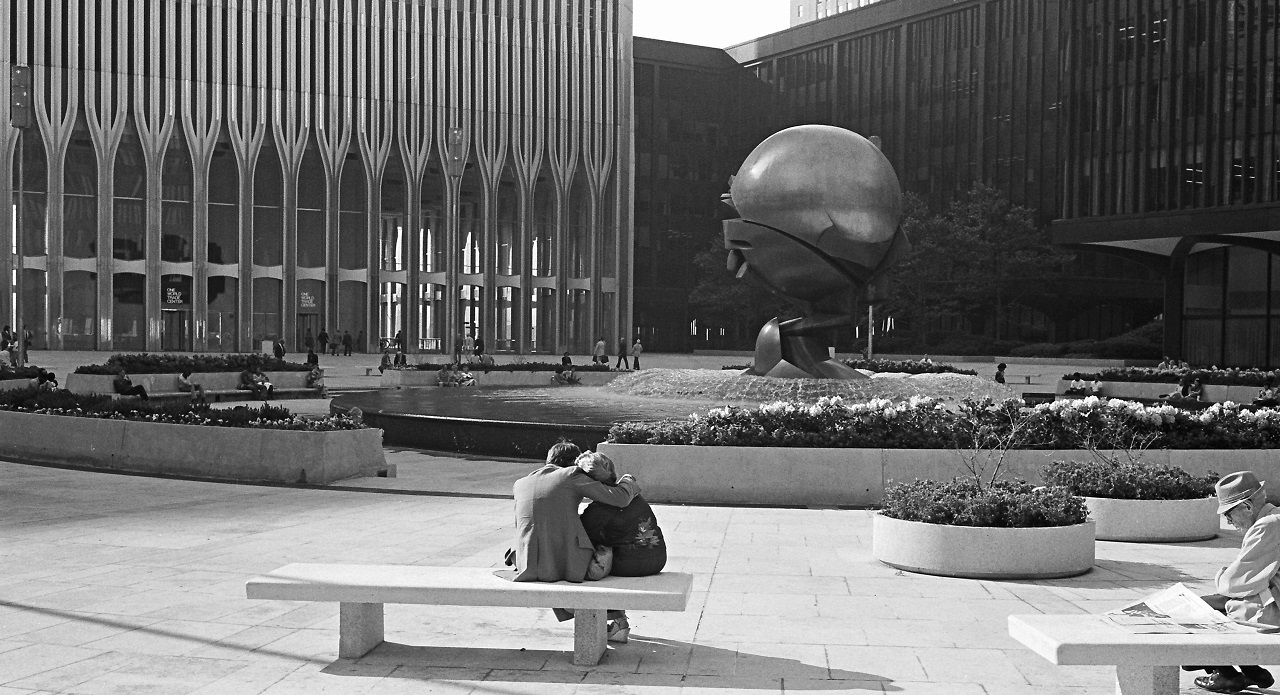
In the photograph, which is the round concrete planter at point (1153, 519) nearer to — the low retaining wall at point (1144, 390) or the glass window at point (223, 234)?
the low retaining wall at point (1144, 390)

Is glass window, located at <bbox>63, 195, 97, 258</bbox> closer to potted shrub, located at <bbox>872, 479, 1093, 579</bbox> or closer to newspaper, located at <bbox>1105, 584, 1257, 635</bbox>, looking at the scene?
potted shrub, located at <bbox>872, 479, 1093, 579</bbox>

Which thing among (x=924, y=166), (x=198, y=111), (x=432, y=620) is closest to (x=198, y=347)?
(x=198, y=111)

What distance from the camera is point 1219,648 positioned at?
5699 millimetres

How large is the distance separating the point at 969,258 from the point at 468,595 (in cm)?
5880

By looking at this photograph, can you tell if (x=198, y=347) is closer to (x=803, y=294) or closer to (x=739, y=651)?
(x=803, y=294)

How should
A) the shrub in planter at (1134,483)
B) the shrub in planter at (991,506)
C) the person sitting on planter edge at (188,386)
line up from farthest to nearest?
the person sitting on planter edge at (188,386)
the shrub in planter at (1134,483)
the shrub in planter at (991,506)

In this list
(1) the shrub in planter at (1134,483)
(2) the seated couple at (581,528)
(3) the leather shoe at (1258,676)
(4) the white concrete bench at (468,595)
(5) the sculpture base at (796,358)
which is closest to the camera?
(3) the leather shoe at (1258,676)

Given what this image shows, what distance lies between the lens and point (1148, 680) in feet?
19.3

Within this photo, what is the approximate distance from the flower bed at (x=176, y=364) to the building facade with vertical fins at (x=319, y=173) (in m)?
20.4

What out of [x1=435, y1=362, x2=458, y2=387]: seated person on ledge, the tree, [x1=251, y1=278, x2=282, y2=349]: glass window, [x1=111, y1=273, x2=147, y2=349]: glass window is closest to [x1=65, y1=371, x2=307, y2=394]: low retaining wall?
[x1=435, y1=362, x2=458, y2=387]: seated person on ledge

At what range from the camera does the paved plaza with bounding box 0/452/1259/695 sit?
6.48 metres

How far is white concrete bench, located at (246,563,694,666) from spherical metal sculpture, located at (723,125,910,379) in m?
17.1

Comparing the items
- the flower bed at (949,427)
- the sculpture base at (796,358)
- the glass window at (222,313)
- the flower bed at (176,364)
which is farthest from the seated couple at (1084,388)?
the glass window at (222,313)

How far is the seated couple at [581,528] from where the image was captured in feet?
22.8
